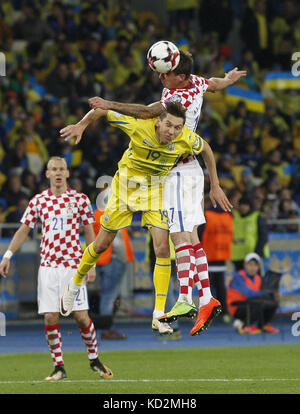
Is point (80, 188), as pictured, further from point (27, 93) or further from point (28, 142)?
point (27, 93)

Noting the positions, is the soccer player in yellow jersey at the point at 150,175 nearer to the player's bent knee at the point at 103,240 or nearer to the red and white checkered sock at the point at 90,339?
the player's bent knee at the point at 103,240

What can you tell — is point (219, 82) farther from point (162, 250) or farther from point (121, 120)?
point (162, 250)

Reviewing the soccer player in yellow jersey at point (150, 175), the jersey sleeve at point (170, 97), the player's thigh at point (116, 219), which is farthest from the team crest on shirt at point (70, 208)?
the jersey sleeve at point (170, 97)

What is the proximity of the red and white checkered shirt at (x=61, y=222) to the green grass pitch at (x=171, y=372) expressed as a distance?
1.53m

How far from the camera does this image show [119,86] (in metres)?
24.6

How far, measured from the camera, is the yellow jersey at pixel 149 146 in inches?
438

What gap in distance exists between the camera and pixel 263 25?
2823 centimetres

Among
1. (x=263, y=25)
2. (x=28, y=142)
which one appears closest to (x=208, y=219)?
(x=28, y=142)

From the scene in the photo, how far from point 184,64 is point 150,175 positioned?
125 centimetres

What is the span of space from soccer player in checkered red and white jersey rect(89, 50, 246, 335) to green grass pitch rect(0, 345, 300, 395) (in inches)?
49.9

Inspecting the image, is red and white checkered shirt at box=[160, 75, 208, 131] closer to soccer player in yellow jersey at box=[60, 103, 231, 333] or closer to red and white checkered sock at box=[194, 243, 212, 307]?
soccer player in yellow jersey at box=[60, 103, 231, 333]

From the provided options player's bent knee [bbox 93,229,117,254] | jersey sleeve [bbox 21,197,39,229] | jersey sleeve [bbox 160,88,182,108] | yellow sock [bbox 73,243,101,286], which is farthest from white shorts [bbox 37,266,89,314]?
jersey sleeve [bbox 160,88,182,108]

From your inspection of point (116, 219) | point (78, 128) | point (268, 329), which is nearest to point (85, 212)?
point (116, 219)

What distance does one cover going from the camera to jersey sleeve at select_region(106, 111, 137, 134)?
11.1 metres
